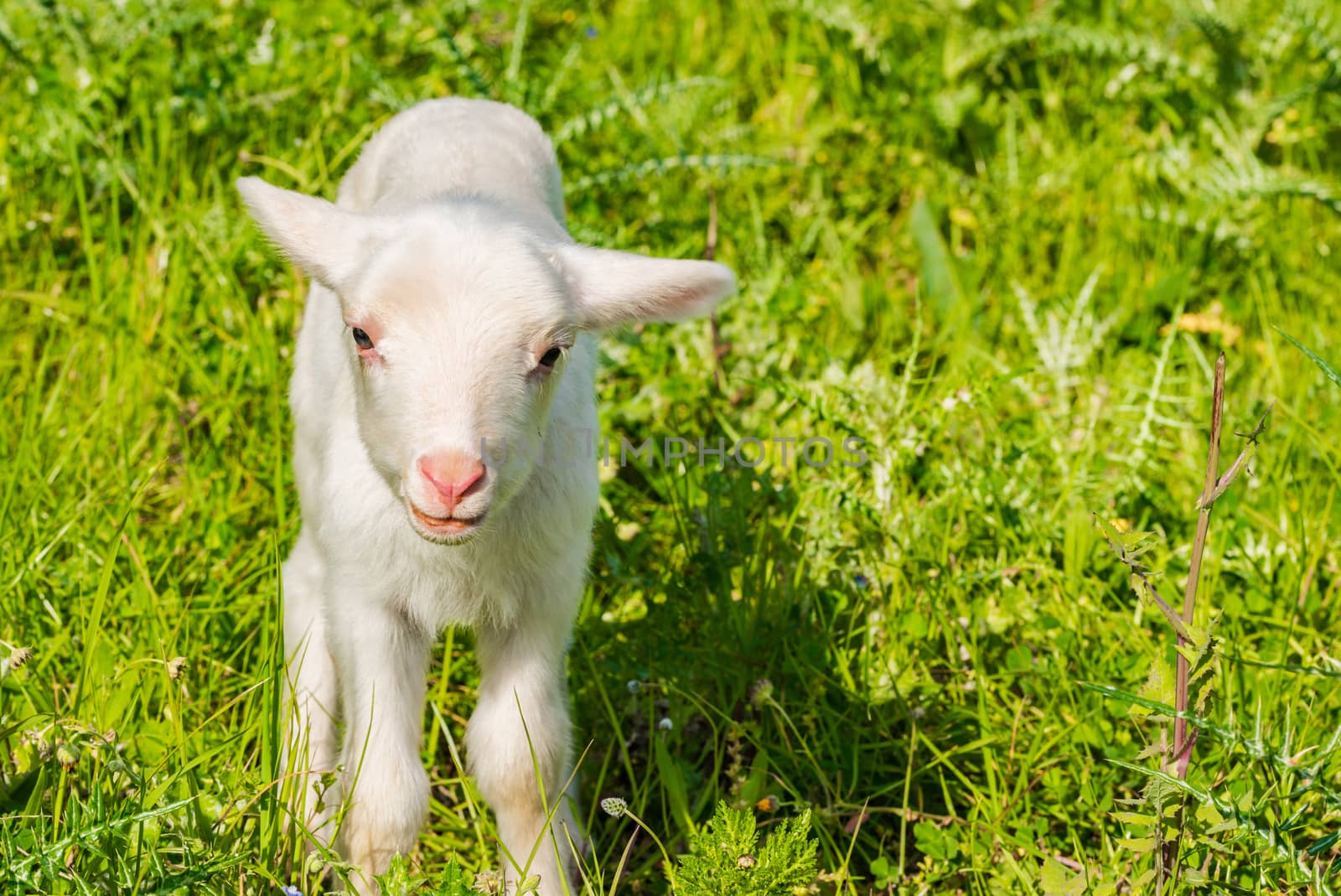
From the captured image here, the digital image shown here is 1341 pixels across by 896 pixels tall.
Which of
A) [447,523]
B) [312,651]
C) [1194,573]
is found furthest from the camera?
[312,651]

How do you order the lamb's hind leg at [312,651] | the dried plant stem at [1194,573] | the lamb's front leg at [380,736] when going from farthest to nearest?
the lamb's hind leg at [312,651] < the lamb's front leg at [380,736] < the dried plant stem at [1194,573]

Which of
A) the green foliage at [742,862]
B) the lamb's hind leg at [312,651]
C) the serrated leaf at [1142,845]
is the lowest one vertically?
the lamb's hind leg at [312,651]

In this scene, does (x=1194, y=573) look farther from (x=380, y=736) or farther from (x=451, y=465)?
(x=380, y=736)

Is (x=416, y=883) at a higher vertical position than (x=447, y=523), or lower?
lower

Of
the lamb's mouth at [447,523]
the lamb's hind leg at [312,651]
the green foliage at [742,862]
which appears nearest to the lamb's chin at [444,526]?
the lamb's mouth at [447,523]

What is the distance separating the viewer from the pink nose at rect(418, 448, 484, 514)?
2797 mm

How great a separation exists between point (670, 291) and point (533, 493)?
60cm

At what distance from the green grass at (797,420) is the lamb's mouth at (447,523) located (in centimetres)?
65

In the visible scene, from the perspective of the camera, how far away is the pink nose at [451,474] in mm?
2797

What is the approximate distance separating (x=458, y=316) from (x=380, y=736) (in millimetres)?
1142

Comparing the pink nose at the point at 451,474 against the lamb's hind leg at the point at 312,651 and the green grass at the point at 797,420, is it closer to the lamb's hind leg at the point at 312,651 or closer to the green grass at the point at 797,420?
the green grass at the point at 797,420

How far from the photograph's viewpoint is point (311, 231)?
→ 3301 millimetres

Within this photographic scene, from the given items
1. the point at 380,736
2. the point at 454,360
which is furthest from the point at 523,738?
the point at 454,360

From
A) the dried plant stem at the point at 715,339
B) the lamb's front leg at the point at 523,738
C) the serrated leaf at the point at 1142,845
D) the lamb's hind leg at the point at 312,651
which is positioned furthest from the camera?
the dried plant stem at the point at 715,339
